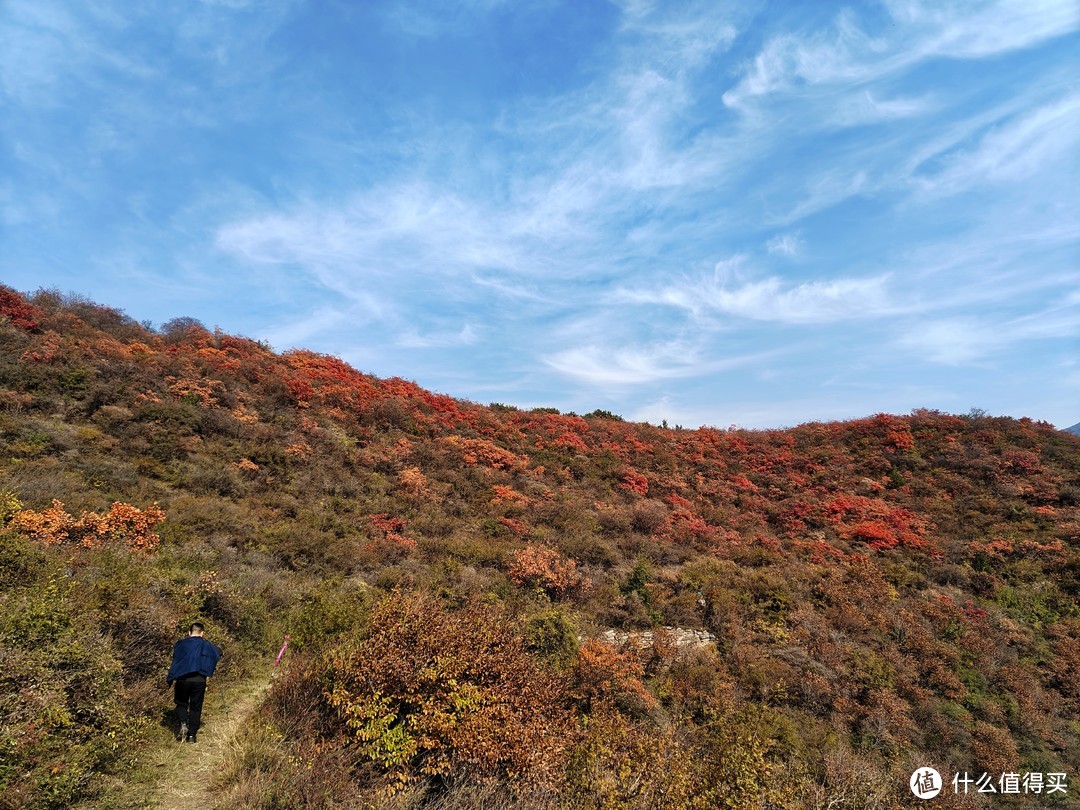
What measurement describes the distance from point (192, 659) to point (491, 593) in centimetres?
722

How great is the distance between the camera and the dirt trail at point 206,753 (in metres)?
5.32

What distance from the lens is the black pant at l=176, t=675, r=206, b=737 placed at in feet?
21.5

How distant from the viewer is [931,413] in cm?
3189

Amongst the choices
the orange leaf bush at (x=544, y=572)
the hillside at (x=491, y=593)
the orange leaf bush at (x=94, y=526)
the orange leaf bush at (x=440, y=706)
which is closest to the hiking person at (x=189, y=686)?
the hillside at (x=491, y=593)

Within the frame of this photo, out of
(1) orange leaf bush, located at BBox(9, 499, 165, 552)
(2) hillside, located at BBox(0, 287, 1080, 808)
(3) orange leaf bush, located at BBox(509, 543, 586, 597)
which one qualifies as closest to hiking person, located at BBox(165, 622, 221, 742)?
(2) hillside, located at BBox(0, 287, 1080, 808)

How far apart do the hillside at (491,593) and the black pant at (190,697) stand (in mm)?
347

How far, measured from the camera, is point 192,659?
6676mm

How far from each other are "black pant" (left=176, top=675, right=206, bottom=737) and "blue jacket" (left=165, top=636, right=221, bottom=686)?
9cm

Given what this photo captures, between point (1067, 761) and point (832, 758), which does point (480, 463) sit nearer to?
point (832, 758)

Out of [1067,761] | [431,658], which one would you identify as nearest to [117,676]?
[431,658]

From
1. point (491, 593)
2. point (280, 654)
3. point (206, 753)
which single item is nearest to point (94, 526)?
point (280, 654)

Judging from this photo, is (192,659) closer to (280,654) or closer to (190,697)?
(190,697)

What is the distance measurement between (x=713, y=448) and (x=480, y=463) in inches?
657

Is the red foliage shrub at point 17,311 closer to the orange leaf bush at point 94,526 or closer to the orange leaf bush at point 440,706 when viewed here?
the orange leaf bush at point 94,526
